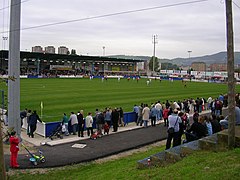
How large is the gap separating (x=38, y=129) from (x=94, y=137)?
3.73m

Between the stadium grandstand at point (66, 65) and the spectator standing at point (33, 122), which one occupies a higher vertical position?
the stadium grandstand at point (66, 65)

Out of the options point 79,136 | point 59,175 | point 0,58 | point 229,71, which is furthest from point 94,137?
point 0,58

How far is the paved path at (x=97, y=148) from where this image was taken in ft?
39.0

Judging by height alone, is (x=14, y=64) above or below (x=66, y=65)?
below

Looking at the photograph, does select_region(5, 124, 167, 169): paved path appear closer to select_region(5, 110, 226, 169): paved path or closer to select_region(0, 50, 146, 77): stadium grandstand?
select_region(5, 110, 226, 169): paved path

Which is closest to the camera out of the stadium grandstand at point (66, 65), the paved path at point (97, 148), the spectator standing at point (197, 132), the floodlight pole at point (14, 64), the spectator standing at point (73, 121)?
the spectator standing at point (197, 132)

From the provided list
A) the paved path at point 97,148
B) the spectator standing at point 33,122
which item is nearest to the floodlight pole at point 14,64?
the spectator standing at point 33,122

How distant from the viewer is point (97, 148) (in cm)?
1370

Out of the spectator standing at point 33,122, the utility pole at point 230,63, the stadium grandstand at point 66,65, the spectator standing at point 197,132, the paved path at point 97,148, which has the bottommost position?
the paved path at point 97,148

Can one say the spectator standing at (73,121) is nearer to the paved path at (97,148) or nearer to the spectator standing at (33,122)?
the paved path at (97,148)

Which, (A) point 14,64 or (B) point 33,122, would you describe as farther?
(B) point 33,122

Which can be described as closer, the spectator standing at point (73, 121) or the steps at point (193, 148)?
the steps at point (193, 148)

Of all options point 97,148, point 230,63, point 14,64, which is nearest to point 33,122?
point 14,64

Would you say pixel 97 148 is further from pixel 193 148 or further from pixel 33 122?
pixel 193 148
